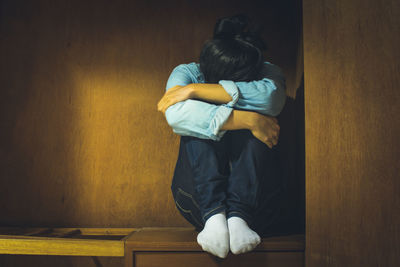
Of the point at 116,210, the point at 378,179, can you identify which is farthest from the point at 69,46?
the point at 378,179

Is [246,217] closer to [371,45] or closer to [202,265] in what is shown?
[202,265]

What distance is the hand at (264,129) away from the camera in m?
0.83

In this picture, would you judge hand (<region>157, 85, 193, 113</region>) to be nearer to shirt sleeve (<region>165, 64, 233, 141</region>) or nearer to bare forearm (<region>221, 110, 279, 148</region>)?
shirt sleeve (<region>165, 64, 233, 141</region>)

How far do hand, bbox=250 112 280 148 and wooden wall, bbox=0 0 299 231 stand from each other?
44 centimetres

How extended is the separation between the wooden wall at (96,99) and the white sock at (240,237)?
0.51 metres

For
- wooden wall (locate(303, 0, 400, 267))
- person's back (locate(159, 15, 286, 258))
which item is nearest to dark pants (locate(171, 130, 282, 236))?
person's back (locate(159, 15, 286, 258))

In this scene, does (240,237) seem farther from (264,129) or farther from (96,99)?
(96,99)

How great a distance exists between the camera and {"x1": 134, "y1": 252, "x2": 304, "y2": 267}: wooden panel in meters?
0.80

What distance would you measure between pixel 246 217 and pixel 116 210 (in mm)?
628

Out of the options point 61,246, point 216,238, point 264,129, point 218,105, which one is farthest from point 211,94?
point 61,246

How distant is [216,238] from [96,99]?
798 mm

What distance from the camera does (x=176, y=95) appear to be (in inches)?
33.7

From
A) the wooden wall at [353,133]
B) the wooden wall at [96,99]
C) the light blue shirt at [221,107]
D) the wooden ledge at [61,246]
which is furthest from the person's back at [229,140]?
the wooden wall at [96,99]

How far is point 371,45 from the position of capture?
0.80m
